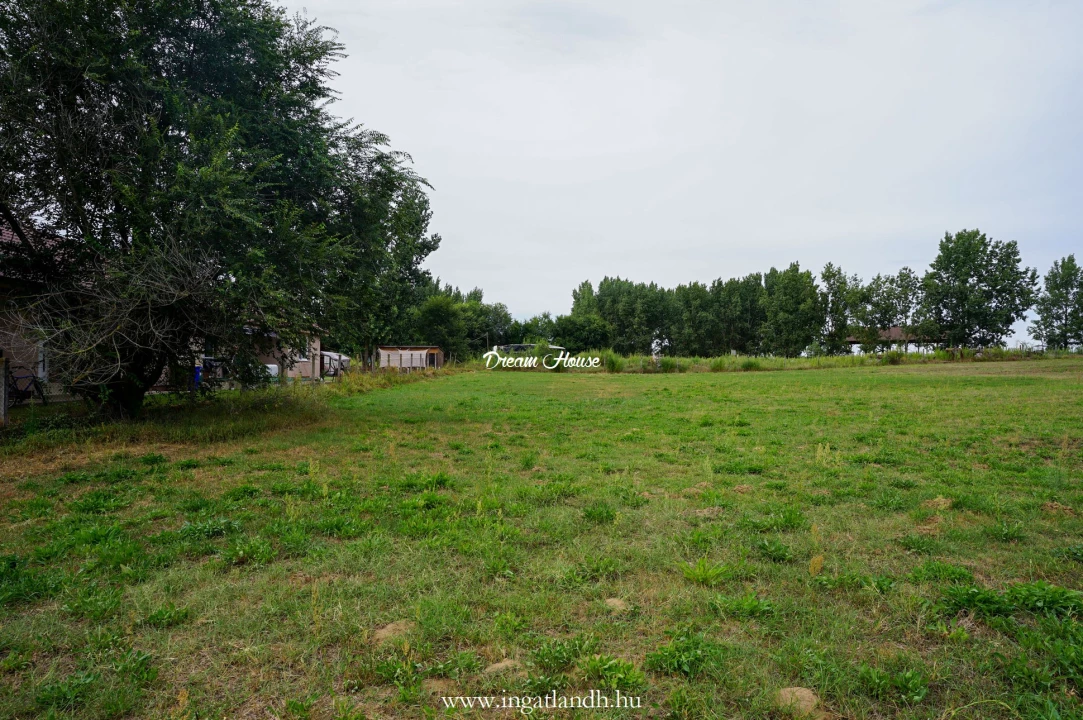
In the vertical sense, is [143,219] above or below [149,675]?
above

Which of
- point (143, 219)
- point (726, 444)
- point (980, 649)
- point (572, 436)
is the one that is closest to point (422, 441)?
point (572, 436)

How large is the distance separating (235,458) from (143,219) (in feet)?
14.3

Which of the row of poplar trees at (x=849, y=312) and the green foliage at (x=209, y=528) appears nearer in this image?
the green foliage at (x=209, y=528)

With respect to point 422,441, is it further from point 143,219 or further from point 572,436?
point 143,219

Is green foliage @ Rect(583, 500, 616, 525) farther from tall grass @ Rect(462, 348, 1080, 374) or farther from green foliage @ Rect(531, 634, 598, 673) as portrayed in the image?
tall grass @ Rect(462, 348, 1080, 374)

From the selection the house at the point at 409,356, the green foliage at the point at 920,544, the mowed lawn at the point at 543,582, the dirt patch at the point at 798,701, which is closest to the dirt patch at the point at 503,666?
the mowed lawn at the point at 543,582

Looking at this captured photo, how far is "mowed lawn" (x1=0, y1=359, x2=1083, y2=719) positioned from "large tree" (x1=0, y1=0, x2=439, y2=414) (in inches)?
103

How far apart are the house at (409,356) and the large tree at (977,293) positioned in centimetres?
4535

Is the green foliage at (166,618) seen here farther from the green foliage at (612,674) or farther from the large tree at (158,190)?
the large tree at (158,190)

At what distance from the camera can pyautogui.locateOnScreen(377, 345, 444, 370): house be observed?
3938 centimetres

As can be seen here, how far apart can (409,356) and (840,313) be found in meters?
42.7

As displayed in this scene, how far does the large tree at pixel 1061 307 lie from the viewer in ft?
180

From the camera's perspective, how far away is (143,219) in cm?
873

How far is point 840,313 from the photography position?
53875 mm
